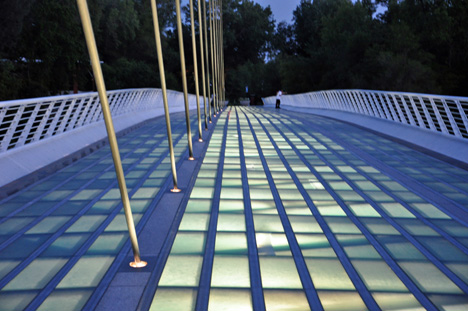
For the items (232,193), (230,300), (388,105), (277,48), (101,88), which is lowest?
(232,193)

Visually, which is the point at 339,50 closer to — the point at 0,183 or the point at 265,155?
the point at 265,155

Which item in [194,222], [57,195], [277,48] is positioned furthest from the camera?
[277,48]

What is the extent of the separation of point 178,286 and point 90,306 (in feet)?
2.29

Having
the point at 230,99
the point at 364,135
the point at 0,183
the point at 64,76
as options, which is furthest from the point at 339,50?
the point at 0,183

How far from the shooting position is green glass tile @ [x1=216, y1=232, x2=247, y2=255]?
14.0ft

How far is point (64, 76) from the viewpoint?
40.1 m

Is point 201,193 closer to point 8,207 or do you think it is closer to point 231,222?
point 231,222

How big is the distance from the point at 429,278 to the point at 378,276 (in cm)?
44

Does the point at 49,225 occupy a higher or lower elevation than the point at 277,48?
lower

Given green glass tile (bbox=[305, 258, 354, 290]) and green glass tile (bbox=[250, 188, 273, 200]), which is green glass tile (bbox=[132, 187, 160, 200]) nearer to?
green glass tile (bbox=[250, 188, 273, 200])

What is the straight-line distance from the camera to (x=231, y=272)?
12.6ft

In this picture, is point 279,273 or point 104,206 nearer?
point 279,273

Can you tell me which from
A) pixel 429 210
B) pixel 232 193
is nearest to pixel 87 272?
pixel 232 193

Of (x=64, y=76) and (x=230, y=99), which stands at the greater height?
(x=64, y=76)
